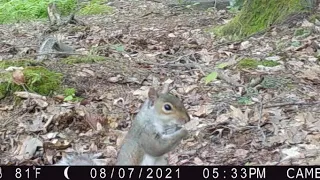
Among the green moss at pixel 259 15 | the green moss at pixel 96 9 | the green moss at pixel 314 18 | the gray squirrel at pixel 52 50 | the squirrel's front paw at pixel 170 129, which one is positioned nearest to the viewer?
the squirrel's front paw at pixel 170 129

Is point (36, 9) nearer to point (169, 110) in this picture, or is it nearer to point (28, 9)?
point (28, 9)

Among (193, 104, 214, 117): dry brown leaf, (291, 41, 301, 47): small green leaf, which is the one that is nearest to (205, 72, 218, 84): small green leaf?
(193, 104, 214, 117): dry brown leaf

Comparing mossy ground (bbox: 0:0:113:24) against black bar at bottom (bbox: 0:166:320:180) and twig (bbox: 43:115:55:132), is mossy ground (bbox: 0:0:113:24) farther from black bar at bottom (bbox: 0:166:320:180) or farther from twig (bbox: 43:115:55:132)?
black bar at bottom (bbox: 0:166:320:180)

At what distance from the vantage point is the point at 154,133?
10.0 feet

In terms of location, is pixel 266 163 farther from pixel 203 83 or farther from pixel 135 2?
pixel 135 2

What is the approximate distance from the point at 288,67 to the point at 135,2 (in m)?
5.30

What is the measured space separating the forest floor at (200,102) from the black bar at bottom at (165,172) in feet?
0.79

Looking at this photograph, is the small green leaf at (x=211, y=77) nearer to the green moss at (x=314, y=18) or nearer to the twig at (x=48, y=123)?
the twig at (x=48, y=123)

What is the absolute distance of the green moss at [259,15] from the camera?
6.07m

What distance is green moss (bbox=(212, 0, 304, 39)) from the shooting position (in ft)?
19.9

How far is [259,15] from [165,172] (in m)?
3.63

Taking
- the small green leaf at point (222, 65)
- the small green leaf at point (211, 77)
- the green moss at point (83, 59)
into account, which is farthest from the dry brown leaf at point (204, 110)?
the green moss at point (83, 59)

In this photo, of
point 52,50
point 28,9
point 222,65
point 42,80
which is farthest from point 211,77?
point 28,9

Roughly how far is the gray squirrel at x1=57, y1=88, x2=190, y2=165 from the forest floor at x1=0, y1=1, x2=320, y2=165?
54cm
